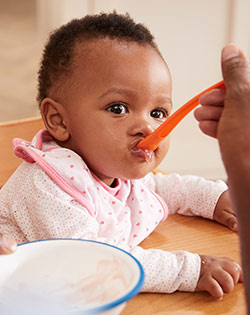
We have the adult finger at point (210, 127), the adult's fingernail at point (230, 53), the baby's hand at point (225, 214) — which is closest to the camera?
the adult's fingernail at point (230, 53)

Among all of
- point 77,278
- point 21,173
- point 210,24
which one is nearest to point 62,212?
point 21,173

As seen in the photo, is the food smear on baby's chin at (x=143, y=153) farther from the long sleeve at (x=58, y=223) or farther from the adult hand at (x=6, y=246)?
the adult hand at (x=6, y=246)

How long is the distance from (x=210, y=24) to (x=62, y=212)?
201 centimetres

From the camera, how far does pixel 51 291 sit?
1.59 ft

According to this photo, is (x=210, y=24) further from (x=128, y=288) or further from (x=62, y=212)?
(x=128, y=288)

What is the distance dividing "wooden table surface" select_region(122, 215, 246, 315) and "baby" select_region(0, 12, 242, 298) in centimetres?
2

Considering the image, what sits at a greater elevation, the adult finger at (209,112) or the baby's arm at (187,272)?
the adult finger at (209,112)

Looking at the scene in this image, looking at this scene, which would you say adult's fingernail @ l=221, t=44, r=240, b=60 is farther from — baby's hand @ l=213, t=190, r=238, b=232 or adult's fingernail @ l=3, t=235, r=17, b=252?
baby's hand @ l=213, t=190, r=238, b=232

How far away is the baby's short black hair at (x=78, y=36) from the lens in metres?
0.91

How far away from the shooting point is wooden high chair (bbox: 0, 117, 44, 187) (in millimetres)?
1137

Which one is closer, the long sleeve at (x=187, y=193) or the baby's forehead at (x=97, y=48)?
the baby's forehead at (x=97, y=48)

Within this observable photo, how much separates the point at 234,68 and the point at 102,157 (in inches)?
15.5

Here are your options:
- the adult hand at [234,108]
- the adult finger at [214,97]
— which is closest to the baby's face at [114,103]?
the adult finger at [214,97]

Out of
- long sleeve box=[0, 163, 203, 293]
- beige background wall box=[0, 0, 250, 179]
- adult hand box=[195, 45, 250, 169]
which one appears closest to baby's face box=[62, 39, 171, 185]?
long sleeve box=[0, 163, 203, 293]
